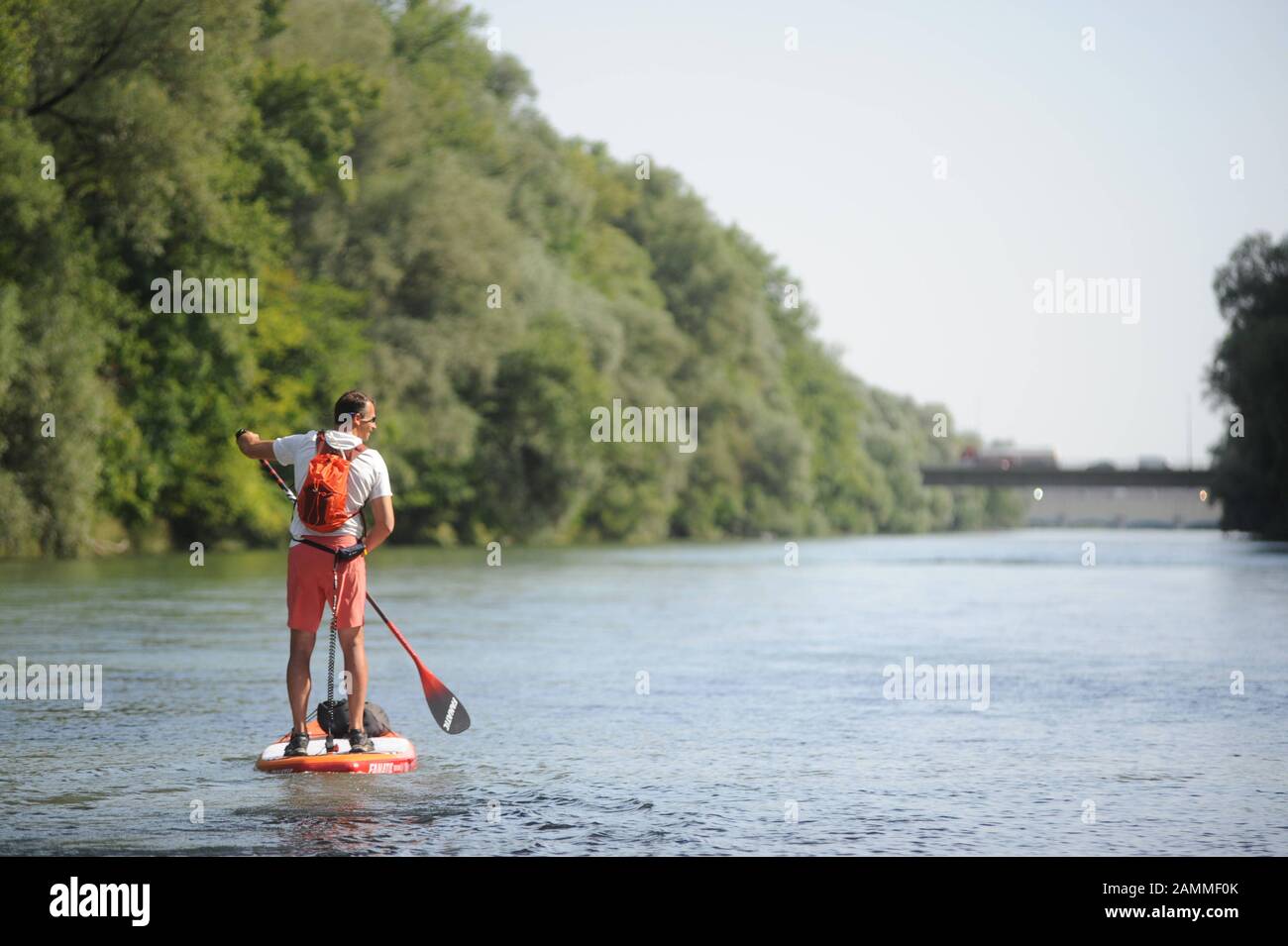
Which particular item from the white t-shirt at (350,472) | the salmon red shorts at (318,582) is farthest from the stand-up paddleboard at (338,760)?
the white t-shirt at (350,472)

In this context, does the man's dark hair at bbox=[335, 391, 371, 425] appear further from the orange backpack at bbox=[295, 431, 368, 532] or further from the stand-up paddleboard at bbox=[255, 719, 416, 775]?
the stand-up paddleboard at bbox=[255, 719, 416, 775]

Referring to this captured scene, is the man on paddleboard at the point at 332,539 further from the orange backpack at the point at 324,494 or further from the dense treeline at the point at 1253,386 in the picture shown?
the dense treeline at the point at 1253,386

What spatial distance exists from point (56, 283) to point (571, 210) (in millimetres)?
33117

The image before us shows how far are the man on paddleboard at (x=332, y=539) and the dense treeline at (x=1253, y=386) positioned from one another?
55.3 meters

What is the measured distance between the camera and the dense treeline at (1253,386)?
6102cm

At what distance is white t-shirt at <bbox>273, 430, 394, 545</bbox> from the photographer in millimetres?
9922

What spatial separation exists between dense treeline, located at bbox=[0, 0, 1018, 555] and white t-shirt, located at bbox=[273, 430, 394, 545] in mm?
26695

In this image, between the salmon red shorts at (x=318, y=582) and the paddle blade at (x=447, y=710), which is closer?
the salmon red shorts at (x=318, y=582)

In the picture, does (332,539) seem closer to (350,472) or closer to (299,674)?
(350,472)

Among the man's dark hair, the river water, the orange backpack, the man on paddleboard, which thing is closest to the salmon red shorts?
the man on paddleboard

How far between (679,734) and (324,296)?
131ft

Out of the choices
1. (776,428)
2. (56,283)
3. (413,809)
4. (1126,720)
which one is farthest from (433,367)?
(413,809)

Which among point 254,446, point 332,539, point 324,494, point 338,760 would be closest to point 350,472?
point 324,494
